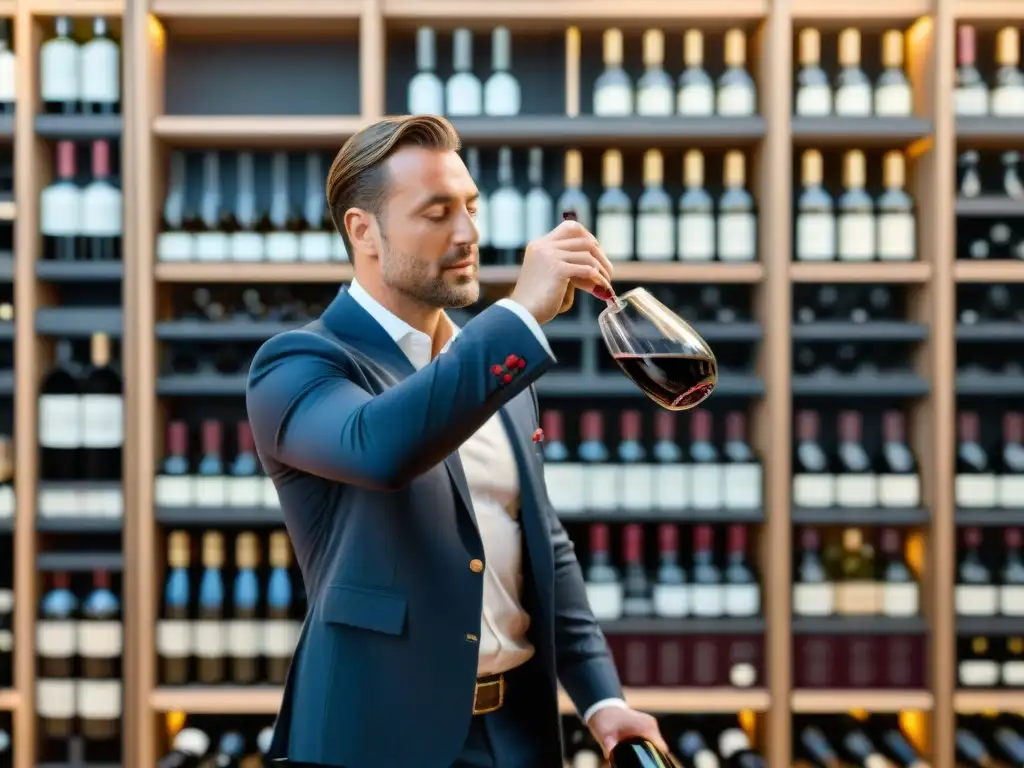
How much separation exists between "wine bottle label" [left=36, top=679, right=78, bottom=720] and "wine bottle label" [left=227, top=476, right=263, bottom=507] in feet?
1.88

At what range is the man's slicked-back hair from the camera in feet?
2.89

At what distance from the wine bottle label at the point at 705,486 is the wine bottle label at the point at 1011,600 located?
707 mm

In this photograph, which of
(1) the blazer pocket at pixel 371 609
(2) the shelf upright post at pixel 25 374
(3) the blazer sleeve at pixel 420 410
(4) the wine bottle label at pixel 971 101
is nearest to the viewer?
(3) the blazer sleeve at pixel 420 410

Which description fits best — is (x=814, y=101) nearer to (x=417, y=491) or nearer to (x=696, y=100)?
(x=696, y=100)

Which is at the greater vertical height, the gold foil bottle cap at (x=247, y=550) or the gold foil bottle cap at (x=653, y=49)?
the gold foil bottle cap at (x=653, y=49)

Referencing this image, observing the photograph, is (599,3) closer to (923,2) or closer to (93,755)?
(923,2)

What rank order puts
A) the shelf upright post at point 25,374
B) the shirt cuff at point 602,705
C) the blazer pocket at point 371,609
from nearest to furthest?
the blazer pocket at point 371,609, the shirt cuff at point 602,705, the shelf upright post at point 25,374

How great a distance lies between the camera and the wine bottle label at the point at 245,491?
7.57ft

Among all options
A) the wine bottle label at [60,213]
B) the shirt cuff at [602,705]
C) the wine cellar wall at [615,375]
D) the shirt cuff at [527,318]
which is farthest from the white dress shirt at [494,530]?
the wine bottle label at [60,213]

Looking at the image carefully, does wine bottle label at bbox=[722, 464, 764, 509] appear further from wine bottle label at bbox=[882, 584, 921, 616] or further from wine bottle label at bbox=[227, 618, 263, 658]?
wine bottle label at bbox=[227, 618, 263, 658]

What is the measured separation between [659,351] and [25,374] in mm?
1908

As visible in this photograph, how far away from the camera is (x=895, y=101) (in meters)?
2.36

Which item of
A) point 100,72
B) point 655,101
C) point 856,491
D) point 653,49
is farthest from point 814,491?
point 100,72

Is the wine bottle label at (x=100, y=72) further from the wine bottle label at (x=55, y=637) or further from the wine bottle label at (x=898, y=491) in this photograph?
the wine bottle label at (x=898, y=491)
